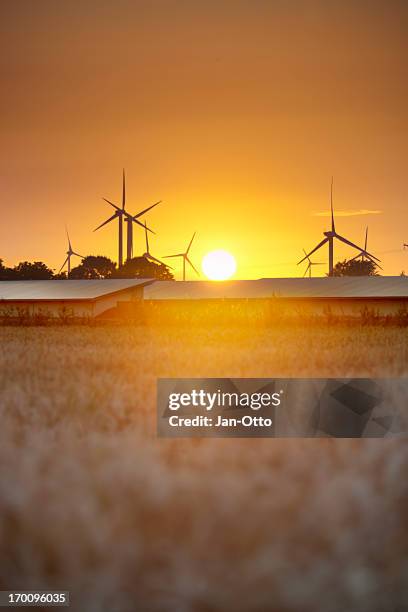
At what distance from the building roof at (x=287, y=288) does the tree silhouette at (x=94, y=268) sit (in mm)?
47507

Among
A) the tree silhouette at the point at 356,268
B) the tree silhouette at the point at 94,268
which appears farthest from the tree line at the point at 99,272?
the tree silhouette at the point at 356,268

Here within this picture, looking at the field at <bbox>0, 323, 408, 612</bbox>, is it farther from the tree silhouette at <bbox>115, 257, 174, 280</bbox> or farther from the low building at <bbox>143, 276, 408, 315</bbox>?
the tree silhouette at <bbox>115, 257, 174, 280</bbox>

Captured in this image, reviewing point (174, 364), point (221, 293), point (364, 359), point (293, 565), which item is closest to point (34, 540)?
point (293, 565)

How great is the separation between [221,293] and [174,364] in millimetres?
62783

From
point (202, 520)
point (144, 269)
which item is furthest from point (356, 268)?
point (202, 520)

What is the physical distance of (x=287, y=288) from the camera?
6769 centimetres

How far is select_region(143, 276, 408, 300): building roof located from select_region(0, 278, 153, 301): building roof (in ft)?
Answer: 9.25

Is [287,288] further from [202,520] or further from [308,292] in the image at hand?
[202,520]

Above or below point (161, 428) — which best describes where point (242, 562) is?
below

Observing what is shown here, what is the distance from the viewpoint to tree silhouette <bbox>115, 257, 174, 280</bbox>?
11500cm

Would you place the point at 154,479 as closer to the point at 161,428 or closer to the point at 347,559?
the point at 347,559

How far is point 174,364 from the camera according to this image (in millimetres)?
6449

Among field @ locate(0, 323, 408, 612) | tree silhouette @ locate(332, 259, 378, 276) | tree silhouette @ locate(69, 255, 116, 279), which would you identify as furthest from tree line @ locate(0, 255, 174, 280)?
field @ locate(0, 323, 408, 612)

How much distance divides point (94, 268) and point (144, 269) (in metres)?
11.6
